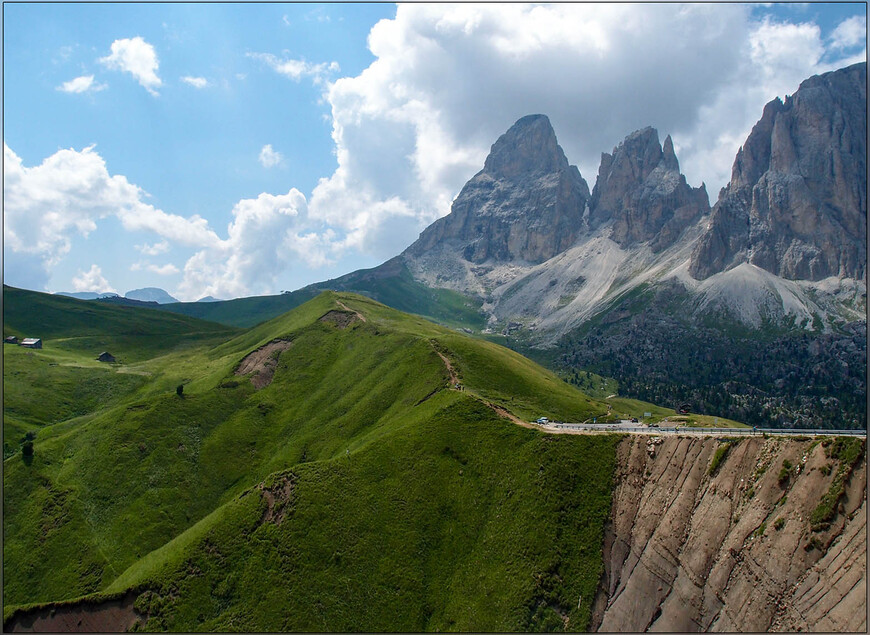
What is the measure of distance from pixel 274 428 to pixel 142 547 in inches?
1531

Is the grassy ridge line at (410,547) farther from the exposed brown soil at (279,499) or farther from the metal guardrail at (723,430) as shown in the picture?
the metal guardrail at (723,430)

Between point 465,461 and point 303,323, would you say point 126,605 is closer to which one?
point 465,461

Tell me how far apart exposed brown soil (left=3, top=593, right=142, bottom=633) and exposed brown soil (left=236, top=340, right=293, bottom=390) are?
73080 mm

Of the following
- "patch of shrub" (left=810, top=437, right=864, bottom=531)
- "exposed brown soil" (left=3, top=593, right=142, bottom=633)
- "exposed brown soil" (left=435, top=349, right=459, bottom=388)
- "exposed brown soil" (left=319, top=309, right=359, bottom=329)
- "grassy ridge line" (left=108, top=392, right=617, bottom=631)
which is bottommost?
"exposed brown soil" (left=3, top=593, right=142, bottom=633)

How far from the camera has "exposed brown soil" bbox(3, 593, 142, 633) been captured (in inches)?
2921

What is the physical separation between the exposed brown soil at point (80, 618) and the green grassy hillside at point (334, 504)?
3083 millimetres

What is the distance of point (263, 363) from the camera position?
156m

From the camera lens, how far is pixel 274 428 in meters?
129

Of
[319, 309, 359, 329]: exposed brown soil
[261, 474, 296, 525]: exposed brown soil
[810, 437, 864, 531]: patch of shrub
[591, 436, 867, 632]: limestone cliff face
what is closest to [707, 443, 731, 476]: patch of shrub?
[591, 436, 867, 632]: limestone cliff face

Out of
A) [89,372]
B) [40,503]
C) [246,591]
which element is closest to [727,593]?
[246,591]

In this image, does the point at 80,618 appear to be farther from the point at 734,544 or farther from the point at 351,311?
the point at 351,311

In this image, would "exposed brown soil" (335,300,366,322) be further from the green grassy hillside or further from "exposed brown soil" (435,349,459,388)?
"exposed brown soil" (435,349,459,388)

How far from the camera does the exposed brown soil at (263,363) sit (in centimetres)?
14925

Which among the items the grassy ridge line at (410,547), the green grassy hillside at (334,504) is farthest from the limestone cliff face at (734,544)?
the green grassy hillside at (334,504)
